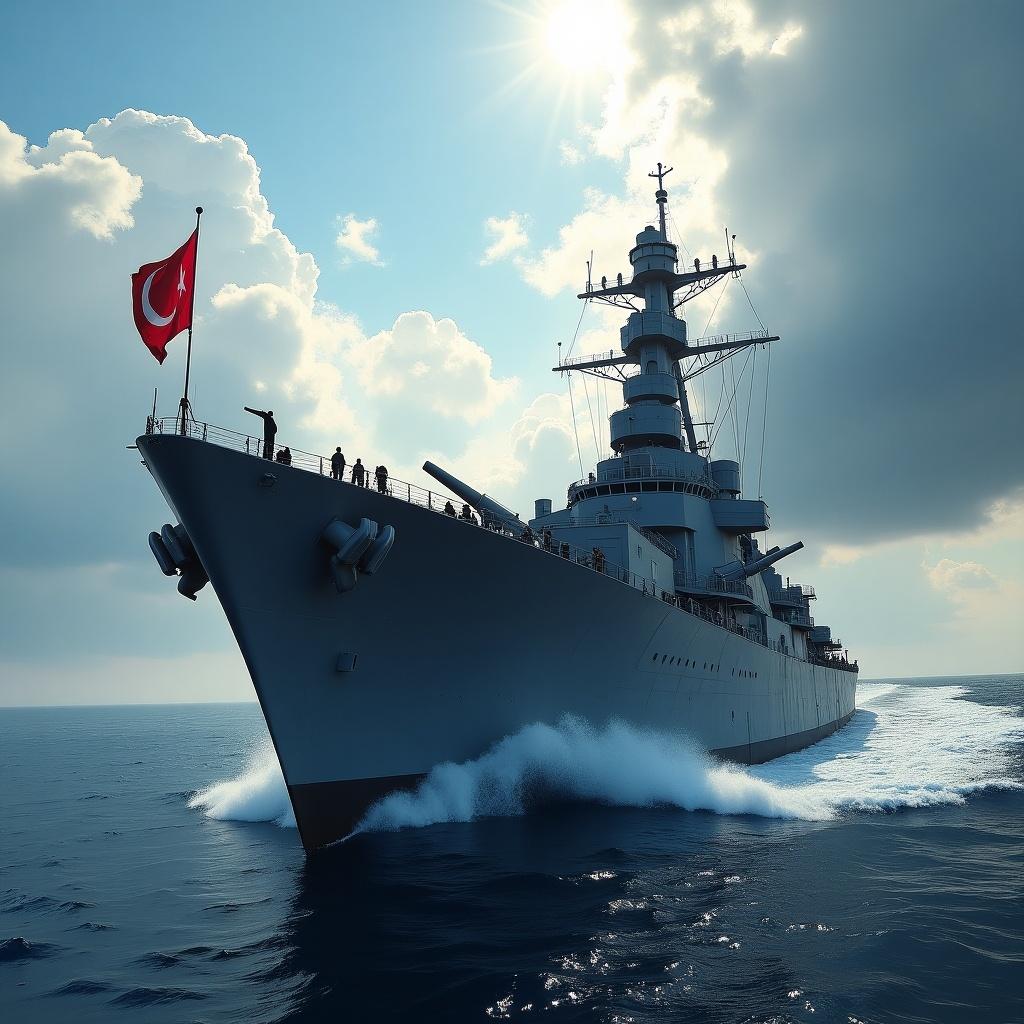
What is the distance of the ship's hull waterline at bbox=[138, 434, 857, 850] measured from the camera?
10156 mm

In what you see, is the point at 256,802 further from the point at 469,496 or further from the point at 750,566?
the point at 750,566

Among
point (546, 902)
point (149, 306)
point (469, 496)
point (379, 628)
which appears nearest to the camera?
point (546, 902)

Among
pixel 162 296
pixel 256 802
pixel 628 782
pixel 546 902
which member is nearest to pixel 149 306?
pixel 162 296

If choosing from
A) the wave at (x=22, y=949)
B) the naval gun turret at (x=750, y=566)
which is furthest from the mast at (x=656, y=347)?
the wave at (x=22, y=949)

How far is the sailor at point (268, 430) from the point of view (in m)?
10.4

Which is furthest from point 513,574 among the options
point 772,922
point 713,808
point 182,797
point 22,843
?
point 182,797

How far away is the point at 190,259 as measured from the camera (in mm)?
9641

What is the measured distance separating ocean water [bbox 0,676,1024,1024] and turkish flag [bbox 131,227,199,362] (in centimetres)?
739

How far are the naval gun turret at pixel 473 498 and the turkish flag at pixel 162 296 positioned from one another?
6484 millimetres

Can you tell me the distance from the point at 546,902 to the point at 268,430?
7.66 meters

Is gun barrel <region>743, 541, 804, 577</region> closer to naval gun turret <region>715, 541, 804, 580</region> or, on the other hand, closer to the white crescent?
naval gun turret <region>715, 541, 804, 580</region>

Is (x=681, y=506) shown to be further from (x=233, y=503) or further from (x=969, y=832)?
(x=233, y=503)

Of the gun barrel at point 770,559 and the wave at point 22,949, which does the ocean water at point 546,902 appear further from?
the gun barrel at point 770,559

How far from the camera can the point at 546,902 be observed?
8.72 m
